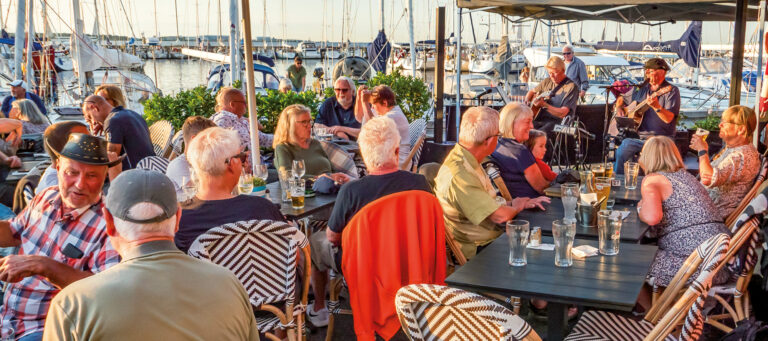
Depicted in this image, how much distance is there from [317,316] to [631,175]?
2.33 metres

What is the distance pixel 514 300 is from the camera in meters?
3.96

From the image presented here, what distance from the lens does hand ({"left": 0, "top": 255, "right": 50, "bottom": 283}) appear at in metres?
2.26

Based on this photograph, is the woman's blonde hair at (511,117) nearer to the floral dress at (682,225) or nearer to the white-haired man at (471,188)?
the white-haired man at (471,188)

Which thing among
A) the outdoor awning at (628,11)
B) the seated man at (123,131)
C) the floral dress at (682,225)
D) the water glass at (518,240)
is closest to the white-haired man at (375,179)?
the water glass at (518,240)

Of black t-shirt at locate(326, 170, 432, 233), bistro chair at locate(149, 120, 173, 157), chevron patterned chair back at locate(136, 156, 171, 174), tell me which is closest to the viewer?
black t-shirt at locate(326, 170, 432, 233)

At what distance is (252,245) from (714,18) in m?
8.16

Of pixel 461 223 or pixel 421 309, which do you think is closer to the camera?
pixel 421 309

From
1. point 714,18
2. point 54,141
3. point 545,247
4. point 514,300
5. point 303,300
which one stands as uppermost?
point 714,18

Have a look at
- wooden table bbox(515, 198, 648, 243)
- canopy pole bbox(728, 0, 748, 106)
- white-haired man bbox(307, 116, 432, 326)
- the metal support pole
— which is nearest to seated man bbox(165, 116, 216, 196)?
white-haired man bbox(307, 116, 432, 326)

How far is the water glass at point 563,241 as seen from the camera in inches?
113

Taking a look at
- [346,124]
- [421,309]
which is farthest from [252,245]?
[346,124]

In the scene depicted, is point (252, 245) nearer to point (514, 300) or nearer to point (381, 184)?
point (381, 184)

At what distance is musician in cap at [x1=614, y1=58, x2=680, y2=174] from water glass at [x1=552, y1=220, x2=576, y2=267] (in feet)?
15.6

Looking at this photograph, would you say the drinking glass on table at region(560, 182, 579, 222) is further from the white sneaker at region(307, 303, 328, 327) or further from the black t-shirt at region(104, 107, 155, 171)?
the black t-shirt at region(104, 107, 155, 171)
